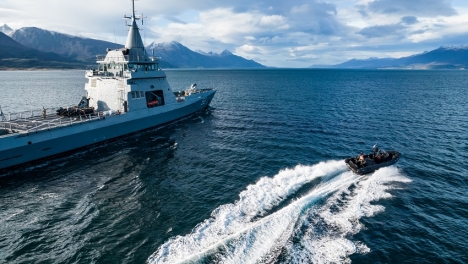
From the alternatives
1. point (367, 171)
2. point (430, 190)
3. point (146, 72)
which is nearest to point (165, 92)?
point (146, 72)

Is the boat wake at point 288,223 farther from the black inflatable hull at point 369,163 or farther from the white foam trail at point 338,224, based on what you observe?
the black inflatable hull at point 369,163

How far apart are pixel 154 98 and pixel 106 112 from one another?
10298 mm

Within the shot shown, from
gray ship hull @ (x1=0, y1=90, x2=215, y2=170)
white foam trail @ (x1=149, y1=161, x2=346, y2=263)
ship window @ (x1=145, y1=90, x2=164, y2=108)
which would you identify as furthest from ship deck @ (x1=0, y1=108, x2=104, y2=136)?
white foam trail @ (x1=149, y1=161, x2=346, y2=263)

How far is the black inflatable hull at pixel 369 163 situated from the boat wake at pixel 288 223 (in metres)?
0.78

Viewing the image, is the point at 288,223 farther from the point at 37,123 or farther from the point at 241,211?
the point at 37,123

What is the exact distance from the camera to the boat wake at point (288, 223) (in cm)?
1574

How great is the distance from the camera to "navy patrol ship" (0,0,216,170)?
31047 mm

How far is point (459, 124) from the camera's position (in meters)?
45.5

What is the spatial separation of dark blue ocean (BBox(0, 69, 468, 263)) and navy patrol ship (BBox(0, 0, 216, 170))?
1.88m

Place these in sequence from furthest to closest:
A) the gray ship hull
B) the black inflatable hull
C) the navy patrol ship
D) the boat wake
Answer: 1. the navy patrol ship
2. the gray ship hull
3. the black inflatable hull
4. the boat wake

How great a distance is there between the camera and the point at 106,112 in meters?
38.8

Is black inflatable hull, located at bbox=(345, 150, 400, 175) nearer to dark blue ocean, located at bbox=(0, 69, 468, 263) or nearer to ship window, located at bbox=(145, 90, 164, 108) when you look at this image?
dark blue ocean, located at bbox=(0, 69, 468, 263)

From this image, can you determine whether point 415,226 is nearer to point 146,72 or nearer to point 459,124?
point 459,124

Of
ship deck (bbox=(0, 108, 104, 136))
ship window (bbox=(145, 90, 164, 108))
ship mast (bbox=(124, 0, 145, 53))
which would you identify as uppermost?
ship mast (bbox=(124, 0, 145, 53))
